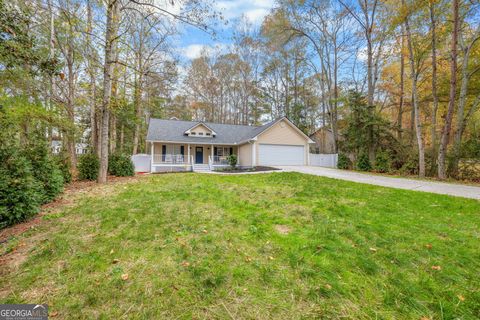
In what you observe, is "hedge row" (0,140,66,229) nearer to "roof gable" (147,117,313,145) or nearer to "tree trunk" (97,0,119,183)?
"tree trunk" (97,0,119,183)

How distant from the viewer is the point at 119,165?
11.0 metres

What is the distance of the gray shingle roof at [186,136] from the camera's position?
16531 millimetres

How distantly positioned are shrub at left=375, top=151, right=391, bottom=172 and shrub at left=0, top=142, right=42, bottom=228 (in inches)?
635

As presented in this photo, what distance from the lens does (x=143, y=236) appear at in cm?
322

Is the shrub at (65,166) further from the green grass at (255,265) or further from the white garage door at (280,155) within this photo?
the white garage door at (280,155)

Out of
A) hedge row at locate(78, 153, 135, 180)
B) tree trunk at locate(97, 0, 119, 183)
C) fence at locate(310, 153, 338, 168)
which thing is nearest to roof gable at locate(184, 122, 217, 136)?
hedge row at locate(78, 153, 135, 180)

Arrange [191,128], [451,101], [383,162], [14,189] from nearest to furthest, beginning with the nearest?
[14,189]
[451,101]
[383,162]
[191,128]

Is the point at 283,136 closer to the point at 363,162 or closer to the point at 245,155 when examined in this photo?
the point at 245,155

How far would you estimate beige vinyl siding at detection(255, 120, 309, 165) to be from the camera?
54.5ft

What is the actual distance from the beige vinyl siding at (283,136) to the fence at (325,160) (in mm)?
1436

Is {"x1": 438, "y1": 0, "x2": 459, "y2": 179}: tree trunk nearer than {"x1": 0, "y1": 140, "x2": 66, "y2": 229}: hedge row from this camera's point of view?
A: No

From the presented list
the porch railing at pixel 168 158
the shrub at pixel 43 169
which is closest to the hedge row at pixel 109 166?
the shrub at pixel 43 169
